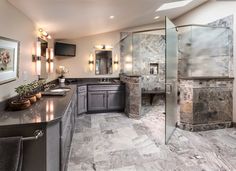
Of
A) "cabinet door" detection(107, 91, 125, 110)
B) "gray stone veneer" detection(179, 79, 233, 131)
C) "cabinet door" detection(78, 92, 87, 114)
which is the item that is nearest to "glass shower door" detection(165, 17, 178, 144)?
"gray stone veneer" detection(179, 79, 233, 131)

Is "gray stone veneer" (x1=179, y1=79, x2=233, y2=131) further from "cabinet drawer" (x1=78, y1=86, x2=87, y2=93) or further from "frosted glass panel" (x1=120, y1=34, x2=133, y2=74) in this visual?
"cabinet drawer" (x1=78, y1=86, x2=87, y2=93)

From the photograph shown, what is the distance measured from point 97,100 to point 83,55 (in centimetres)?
160

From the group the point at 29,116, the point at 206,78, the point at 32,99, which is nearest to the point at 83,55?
the point at 32,99

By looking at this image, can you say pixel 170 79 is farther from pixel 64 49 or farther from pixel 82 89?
pixel 64 49

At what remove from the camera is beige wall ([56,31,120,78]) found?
209 inches

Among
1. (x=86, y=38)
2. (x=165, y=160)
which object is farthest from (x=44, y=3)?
(x=86, y=38)

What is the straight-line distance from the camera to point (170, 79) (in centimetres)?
324

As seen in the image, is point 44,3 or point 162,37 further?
point 162,37

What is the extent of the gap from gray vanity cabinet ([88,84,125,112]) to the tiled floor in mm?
925

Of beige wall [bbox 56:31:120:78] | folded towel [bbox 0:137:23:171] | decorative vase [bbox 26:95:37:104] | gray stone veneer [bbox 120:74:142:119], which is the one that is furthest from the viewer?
beige wall [bbox 56:31:120:78]

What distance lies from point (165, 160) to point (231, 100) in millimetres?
2423

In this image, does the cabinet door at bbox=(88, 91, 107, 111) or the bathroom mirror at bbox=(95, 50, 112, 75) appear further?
the bathroom mirror at bbox=(95, 50, 112, 75)

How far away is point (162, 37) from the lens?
5918mm

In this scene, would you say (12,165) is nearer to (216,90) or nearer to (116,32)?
(216,90)
